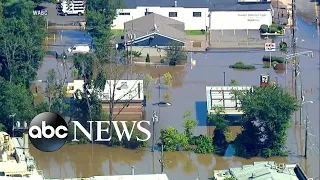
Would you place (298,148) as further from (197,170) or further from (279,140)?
(197,170)

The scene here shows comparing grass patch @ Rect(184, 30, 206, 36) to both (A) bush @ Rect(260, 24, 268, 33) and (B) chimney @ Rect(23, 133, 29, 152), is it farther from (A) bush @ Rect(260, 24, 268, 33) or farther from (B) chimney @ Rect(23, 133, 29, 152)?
(B) chimney @ Rect(23, 133, 29, 152)

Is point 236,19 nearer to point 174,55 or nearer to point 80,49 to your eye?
point 174,55

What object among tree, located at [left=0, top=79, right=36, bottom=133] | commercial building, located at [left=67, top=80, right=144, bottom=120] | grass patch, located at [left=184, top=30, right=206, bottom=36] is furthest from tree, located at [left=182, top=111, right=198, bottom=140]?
grass patch, located at [left=184, top=30, right=206, bottom=36]

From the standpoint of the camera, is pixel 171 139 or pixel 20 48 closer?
pixel 171 139

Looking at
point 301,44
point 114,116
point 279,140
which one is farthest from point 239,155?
point 301,44

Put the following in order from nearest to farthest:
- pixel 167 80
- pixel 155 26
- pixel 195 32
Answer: pixel 167 80
pixel 155 26
pixel 195 32

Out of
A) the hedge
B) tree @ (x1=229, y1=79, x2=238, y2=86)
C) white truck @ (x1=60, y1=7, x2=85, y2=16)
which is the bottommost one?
tree @ (x1=229, y1=79, x2=238, y2=86)

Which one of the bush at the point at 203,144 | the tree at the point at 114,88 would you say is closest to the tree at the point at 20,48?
the tree at the point at 114,88

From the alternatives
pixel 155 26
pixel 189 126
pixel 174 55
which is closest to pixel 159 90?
pixel 174 55
